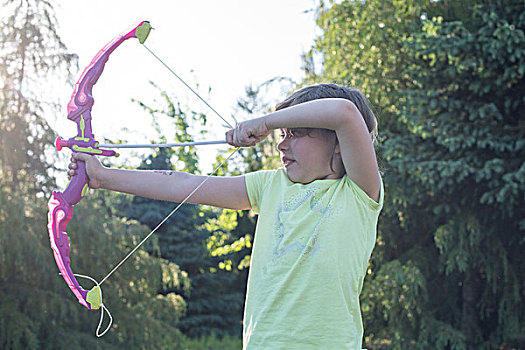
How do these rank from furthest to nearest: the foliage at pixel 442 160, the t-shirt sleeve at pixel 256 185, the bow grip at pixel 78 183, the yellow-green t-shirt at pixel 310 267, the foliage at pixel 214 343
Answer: the foliage at pixel 214 343, the foliage at pixel 442 160, the bow grip at pixel 78 183, the t-shirt sleeve at pixel 256 185, the yellow-green t-shirt at pixel 310 267

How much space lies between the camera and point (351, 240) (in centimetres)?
154

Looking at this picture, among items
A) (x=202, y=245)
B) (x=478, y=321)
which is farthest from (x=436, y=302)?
(x=202, y=245)

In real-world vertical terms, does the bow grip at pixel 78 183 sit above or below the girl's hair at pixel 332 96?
below

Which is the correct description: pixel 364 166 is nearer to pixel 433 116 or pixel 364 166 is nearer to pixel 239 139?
pixel 239 139

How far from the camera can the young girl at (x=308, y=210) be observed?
1.47m

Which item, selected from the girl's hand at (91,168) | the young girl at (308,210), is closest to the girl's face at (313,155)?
the young girl at (308,210)

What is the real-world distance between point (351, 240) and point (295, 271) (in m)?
0.16

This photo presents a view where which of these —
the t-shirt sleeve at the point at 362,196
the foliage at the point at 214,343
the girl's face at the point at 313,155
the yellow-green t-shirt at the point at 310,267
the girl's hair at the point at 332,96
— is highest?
the girl's hair at the point at 332,96

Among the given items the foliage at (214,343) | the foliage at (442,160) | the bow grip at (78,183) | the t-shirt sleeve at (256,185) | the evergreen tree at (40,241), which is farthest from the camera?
the foliage at (214,343)

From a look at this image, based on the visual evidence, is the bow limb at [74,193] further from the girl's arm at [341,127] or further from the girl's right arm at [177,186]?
the girl's arm at [341,127]

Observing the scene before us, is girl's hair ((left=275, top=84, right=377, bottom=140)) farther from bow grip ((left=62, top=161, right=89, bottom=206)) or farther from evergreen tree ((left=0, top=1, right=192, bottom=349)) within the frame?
evergreen tree ((left=0, top=1, right=192, bottom=349))

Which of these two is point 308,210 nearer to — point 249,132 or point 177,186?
point 249,132

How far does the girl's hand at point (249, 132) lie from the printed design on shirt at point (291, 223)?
183 mm

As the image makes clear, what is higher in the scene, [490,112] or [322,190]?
[490,112]
